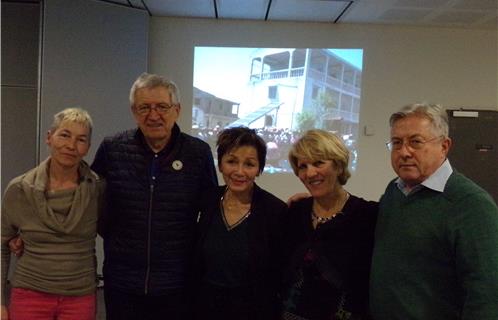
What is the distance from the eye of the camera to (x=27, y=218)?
5.23 ft

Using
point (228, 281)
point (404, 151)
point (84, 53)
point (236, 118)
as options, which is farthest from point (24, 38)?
point (404, 151)

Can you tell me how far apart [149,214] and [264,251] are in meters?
0.45

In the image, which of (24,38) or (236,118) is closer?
(24,38)

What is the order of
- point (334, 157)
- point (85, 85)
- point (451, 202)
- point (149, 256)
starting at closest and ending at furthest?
point (451, 202), point (334, 157), point (149, 256), point (85, 85)

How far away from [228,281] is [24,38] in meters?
3.73

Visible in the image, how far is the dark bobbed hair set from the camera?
1656 millimetres

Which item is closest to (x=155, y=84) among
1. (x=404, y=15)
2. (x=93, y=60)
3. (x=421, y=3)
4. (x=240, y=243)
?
(x=240, y=243)

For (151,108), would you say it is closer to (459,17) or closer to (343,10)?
(343,10)

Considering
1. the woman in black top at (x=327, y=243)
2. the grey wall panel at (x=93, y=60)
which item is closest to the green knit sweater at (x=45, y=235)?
the woman in black top at (x=327, y=243)

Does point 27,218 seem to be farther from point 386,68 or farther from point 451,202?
point 386,68

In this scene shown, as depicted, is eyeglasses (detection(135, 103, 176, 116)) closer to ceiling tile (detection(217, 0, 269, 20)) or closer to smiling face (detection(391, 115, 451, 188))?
smiling face (detection(391, 115, 451, 188))

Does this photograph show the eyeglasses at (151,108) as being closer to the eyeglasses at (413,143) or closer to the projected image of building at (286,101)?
the eyeglasses at (413,143)

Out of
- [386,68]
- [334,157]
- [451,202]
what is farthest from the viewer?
[386,68]

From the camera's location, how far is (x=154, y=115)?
1655 mm
